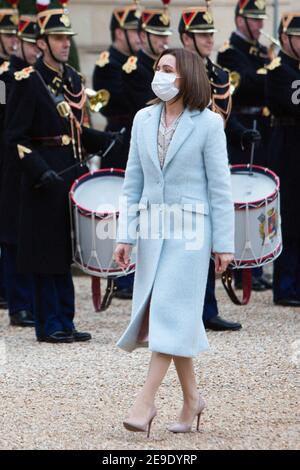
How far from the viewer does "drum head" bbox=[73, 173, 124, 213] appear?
27.9ft

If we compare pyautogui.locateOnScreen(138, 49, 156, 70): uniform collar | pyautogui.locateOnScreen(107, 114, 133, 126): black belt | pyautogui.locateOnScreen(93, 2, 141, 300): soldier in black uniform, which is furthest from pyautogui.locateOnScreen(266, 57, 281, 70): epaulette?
pyautogui.locateOnScreen(107, 114, 133, 126): black belt

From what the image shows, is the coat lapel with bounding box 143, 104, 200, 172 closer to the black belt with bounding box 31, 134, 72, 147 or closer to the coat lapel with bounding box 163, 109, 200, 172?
the coat lapel with bounding box 163, 109, 200, 172

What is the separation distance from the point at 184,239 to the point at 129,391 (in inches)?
48.8

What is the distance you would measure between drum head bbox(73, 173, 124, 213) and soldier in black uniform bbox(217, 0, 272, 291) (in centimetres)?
236

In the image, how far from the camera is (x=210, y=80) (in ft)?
30.3

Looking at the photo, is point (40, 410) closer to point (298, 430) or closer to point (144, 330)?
point (144, 330)

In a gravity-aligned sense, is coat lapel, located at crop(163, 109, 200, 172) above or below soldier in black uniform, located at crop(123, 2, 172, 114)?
above

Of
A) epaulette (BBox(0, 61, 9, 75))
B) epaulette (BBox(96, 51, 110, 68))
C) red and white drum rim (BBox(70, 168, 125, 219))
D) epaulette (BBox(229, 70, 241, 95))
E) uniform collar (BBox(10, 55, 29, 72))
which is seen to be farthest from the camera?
epaulette (BBox(96, 51, 110, 68))

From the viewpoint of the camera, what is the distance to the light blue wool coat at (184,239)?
248 inches

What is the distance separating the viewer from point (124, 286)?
434 inches

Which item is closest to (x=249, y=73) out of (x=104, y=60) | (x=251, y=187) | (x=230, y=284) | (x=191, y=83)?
(x=104, y=60)

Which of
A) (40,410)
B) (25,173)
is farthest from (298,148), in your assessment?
(40,410)
